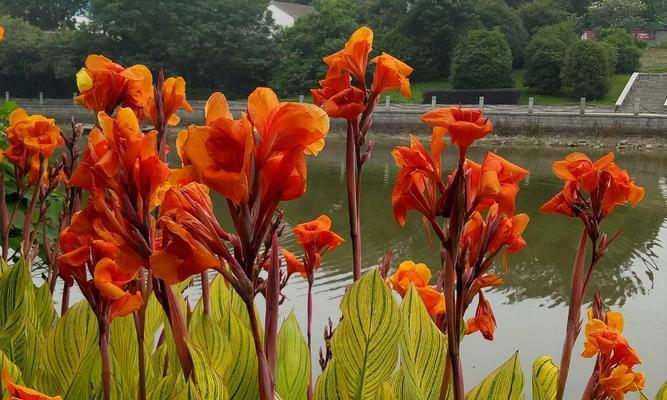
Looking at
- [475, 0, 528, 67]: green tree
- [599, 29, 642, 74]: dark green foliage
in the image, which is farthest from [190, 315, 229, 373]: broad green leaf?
[475, 0, 528, 67]: green tree

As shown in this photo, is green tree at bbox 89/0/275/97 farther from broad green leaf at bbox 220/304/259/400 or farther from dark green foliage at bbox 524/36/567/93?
broad green leaf at bbox 220/304/259/400

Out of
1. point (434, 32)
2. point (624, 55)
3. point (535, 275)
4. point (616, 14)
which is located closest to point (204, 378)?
point (535, 275)

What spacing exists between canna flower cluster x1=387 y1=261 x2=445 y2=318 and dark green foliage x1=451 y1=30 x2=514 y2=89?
19167mm

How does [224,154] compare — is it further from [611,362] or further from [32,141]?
[32,141]

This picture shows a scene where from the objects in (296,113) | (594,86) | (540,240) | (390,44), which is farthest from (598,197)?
(390,44)

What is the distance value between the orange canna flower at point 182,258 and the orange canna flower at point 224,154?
4 cm

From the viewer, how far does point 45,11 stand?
30969 mm

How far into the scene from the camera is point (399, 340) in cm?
75

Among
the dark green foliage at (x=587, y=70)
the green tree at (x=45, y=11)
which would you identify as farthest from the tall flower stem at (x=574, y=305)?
the green tree at (x=45, y=11)

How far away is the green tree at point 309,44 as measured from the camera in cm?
2092

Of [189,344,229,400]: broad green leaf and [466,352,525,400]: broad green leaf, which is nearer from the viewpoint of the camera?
[189,344,229,400]: broad green leaf

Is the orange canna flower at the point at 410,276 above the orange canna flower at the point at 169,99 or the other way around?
the other way around

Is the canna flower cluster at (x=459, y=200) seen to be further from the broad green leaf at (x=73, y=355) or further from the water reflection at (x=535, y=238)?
the water reflection at (x=535, y=238)

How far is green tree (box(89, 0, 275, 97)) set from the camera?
21344 millimetres
